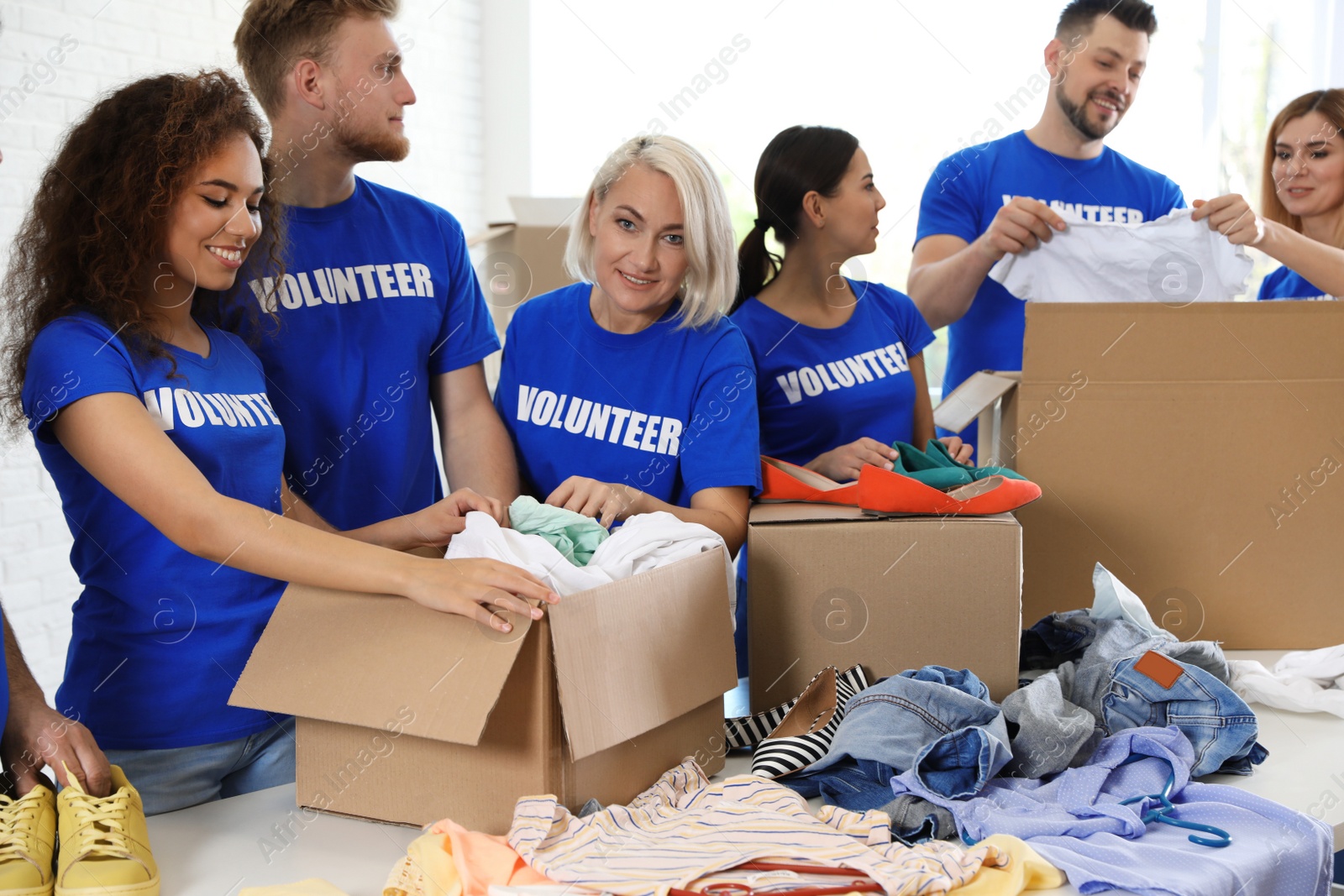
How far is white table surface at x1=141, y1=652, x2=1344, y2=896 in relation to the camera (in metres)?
0.92

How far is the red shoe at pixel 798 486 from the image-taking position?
51.3 inches

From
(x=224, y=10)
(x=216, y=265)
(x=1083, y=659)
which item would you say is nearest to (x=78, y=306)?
(x=216, y=265)

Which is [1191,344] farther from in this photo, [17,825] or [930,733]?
[17,825]

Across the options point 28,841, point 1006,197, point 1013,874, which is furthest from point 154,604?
point 1006,197

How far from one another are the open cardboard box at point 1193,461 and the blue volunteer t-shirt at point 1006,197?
0.62 metres

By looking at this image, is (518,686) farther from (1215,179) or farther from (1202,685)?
(1215,179)

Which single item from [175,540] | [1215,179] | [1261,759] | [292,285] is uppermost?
[1215,179]

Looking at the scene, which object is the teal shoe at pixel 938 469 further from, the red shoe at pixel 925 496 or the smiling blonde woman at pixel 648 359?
the smiling blonde woman at pixel 648 359

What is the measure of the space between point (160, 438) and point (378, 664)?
316 millimetres

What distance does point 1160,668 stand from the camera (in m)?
1.12

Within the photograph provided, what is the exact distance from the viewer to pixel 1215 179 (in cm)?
372

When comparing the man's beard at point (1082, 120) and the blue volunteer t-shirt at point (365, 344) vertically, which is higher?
the man's beard at point (1082, 120)

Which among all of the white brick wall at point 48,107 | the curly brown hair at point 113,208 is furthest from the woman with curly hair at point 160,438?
the white brick wall at point 48,107

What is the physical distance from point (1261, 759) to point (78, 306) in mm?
1299
